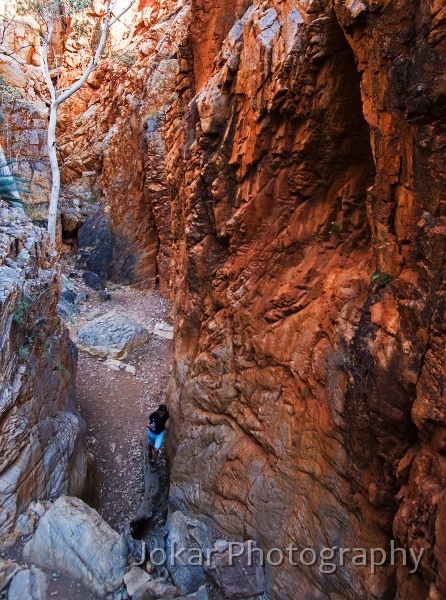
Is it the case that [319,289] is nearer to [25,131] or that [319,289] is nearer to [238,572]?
[238,572]

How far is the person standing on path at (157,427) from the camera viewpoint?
7.69m

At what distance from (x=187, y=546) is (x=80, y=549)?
4.68 ft

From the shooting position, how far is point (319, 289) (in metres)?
4.77

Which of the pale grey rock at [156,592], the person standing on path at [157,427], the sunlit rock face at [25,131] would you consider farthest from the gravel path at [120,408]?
the sunlit rock face at [25,131]

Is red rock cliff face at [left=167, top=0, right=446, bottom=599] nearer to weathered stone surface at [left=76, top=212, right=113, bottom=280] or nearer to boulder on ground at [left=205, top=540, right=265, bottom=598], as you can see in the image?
boulder on ground at [left=205, top=540, right=265, bottom=598]

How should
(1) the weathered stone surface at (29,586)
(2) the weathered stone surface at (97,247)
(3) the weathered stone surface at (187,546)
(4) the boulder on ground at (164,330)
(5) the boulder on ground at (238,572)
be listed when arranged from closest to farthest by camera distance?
(1) the weathered stone surface at (29,586) < (5) the boulder on ground at (238,572) < (3) the weathered stone surface at (187,546) < (4) the boulder on ground at (164,330) < (2) the weathered stone surface at (97,247)

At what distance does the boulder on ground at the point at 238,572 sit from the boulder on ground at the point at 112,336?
7.66 meters

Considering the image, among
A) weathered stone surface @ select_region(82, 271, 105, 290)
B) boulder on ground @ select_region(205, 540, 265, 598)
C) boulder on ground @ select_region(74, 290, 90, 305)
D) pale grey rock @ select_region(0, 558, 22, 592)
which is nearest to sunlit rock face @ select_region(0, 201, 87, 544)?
pale grey rock @ select_region(0, 558, 22, 592)

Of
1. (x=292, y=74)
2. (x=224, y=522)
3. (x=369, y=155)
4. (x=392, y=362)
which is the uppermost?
(x=292, y=74)

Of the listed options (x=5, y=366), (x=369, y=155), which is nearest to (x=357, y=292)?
(x=369, y=155)

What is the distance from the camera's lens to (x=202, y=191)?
6.55m

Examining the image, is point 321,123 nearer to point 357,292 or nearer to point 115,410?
point 357,292

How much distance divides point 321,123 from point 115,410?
8.16 m

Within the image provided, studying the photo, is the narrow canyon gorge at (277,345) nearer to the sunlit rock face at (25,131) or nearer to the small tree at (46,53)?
the small tree at (46,53)
